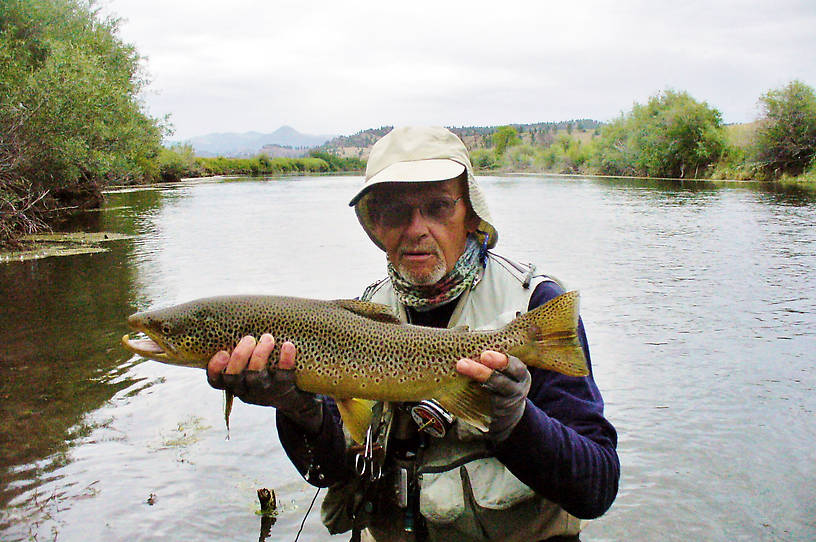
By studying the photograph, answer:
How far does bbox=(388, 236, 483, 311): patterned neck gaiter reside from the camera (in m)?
2.97

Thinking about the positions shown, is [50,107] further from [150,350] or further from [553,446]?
[553,446]

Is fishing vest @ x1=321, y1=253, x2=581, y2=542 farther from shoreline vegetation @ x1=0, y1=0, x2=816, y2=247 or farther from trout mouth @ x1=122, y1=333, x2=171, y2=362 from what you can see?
shoreline vegetation @ x1=0, y1=0, x2=816, y2=247

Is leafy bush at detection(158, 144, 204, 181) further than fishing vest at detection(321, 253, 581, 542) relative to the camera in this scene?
Yes

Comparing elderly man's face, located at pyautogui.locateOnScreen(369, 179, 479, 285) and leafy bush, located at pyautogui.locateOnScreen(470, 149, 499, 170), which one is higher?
leafy bush, located at pyautogui.locateOnScreen(470, 149, 499, 170)

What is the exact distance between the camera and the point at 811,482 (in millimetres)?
5582

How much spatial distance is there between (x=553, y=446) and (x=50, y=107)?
70.6 ft

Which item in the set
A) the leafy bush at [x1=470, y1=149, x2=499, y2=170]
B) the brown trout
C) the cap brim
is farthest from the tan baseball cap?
the leafy bush at [x1=470, y1=149, x2=499, y2=170]

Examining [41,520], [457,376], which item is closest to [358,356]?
[457,376]

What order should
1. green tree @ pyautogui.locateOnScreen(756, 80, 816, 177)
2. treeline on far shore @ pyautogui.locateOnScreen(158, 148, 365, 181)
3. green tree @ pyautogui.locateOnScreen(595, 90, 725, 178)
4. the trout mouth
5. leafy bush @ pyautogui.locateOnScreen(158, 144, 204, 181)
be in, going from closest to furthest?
1. the trout mouth
2. green tree @ pyautogui.locateOnScreen(756, 80, 816, 177)
3. green tree @ pyautogui.locateOnScreen(595, 90, 725, 178)
4. leafy bush @ pyautogui.locateOnScreen(158, 144, 204, 181)
5. treeline on far shore @ pyautogui.locateOnScreen(158, 148, 365, 181)

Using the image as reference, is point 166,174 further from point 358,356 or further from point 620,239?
point 358,356

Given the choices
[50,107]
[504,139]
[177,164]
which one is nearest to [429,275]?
[50,107]

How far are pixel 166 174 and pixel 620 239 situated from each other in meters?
64.7

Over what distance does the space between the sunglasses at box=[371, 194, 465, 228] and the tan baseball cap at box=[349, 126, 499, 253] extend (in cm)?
11

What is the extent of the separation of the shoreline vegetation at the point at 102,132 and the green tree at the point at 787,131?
0.08m
